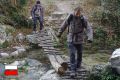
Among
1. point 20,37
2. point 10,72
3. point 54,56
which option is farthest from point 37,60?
point 10,72

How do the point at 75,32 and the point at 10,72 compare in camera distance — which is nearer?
the point at 10,72

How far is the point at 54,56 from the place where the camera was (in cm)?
1344

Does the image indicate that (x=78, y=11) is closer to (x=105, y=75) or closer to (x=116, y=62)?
(x=116, y=62)

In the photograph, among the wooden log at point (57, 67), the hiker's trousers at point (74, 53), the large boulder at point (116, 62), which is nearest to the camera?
the large boulder at point (116, 62)

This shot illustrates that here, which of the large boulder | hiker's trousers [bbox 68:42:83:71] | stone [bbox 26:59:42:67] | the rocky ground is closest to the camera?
the large boulder

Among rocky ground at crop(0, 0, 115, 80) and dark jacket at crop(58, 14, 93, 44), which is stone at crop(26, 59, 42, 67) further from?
dark jacket at crop(58, 14, 93, 44)

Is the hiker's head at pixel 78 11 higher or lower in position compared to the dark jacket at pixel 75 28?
higher

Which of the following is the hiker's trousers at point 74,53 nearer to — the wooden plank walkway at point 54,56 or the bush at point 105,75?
the wooden plank walkway at point 54,56

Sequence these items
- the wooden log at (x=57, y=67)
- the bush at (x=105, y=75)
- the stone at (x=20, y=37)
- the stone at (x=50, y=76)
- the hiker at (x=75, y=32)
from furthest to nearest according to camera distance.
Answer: the stone at (x=20, y=37), the stone at (x=50, y=76), the wooden log at (x=57, y=67), the hiker at (x=75, y=32), the bush at (x=105, y=75)

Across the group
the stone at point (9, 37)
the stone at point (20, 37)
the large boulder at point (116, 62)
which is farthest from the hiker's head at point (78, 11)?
the stone at point (20, 37)

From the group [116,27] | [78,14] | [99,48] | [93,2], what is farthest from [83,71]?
[93,2]

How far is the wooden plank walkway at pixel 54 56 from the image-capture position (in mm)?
10891

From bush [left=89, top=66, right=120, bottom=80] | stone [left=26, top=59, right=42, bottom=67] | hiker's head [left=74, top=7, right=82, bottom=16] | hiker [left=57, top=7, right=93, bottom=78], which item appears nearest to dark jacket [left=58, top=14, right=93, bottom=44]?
hiker [left=57, top=7, right=93, bottom=78]

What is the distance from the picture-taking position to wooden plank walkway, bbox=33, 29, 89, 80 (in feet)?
35.7
